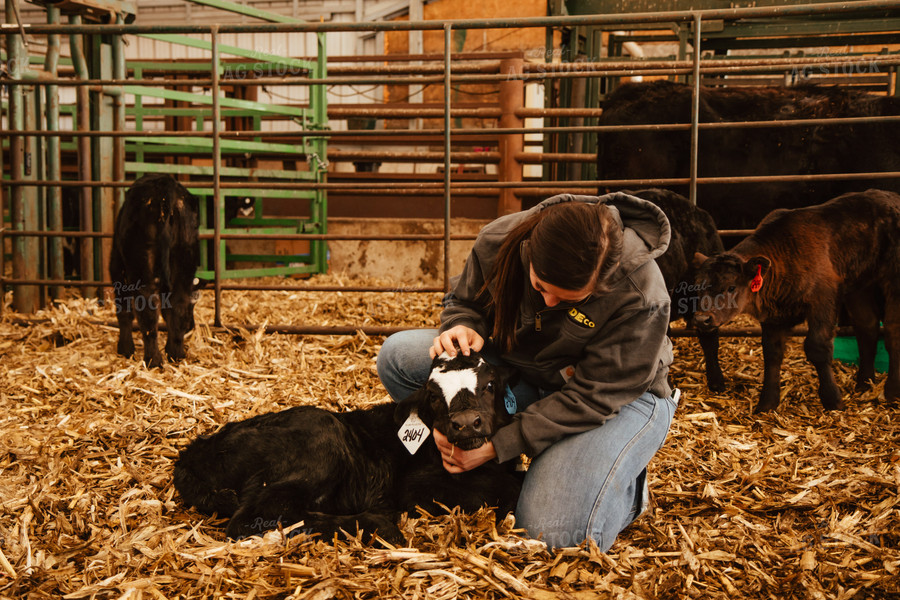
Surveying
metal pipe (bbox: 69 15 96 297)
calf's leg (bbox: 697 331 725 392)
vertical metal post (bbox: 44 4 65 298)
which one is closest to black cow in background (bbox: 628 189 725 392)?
calf's leg (bbox: 697 331 725 392)

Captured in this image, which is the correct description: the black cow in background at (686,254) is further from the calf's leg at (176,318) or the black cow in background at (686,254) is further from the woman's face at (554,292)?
the calf's leg at (176,318)

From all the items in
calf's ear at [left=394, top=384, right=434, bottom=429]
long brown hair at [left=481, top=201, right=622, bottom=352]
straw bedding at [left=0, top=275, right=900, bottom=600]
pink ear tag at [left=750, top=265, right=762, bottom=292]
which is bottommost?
straw bedding at [left=0, top=275, right=900, bottom=600]

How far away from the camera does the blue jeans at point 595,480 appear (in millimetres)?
2273

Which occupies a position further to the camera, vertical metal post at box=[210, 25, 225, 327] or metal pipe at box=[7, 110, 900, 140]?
vertical metal post at box=[210, 25, 225, 327]

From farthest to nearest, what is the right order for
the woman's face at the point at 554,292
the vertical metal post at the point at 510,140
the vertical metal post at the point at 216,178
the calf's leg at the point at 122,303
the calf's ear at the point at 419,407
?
1. the vertical metal post at the point at 510,140
2. the vertical metal post at the point at 216,178
3. the calf's leg at the point at 122,303
4. the calf's ear at the point at 419,407
5. the woman's face at the point at 554,292

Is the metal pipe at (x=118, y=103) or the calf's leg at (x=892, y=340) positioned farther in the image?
the metal pipe at (x=118, y=103)

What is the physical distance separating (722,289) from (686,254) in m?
0.55

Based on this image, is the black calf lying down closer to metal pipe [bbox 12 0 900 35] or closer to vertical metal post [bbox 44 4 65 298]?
metal pipe [bbox 12 0 900 35]

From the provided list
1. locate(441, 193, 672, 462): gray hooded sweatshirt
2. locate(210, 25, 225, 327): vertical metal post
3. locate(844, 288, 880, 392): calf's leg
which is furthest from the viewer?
locate(210, 25, 225, 327): vertical metal post

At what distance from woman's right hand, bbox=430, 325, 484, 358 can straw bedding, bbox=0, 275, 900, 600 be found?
1.79 ft

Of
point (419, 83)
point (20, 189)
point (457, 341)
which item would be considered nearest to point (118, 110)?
point (20, 189)

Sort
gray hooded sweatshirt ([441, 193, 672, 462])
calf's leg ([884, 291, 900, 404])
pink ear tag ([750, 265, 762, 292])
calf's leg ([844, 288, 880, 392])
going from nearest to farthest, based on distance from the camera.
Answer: gray hooded sweatshirt ([441, 193, 672, 462]) < pink ear tag ([750, 265, 762, 292]) < calf's leg ([884, 291, 900, 404]) < calf's leg ([844, 288, 880, 392])

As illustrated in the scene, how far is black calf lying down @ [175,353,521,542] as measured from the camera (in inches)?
91.1

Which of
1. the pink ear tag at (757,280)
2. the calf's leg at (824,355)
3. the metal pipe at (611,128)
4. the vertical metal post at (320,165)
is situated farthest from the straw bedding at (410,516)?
the vertical metal post at (320,165)
